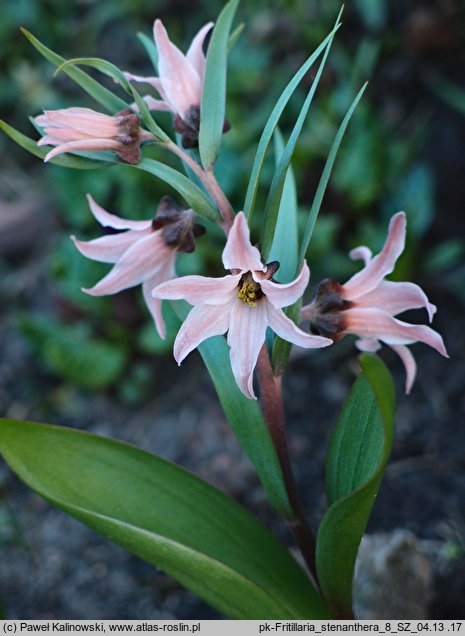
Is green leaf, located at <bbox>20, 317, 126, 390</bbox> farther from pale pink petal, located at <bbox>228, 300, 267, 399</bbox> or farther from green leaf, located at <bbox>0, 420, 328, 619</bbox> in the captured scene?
pale pink petal, located at <bbox>228, 300, 267, 399</bbox>

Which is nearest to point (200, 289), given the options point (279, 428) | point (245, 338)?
point (245, 338)

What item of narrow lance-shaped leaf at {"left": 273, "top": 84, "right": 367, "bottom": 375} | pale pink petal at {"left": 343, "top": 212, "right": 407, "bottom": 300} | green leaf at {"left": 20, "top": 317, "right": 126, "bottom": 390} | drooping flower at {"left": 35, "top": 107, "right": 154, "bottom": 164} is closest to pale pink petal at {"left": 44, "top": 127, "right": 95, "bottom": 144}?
drooping flower at {"left": 35, "top": 107, "right": 154, "bottom": 164}

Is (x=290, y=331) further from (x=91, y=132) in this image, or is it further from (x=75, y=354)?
(x=75, y=354)

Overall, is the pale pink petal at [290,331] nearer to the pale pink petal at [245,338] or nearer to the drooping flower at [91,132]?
the pale pink petal at [245,338]

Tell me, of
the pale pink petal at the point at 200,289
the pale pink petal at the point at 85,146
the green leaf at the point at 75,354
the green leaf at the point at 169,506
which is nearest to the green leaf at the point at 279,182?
the pale pink petal at the point at 200,289
